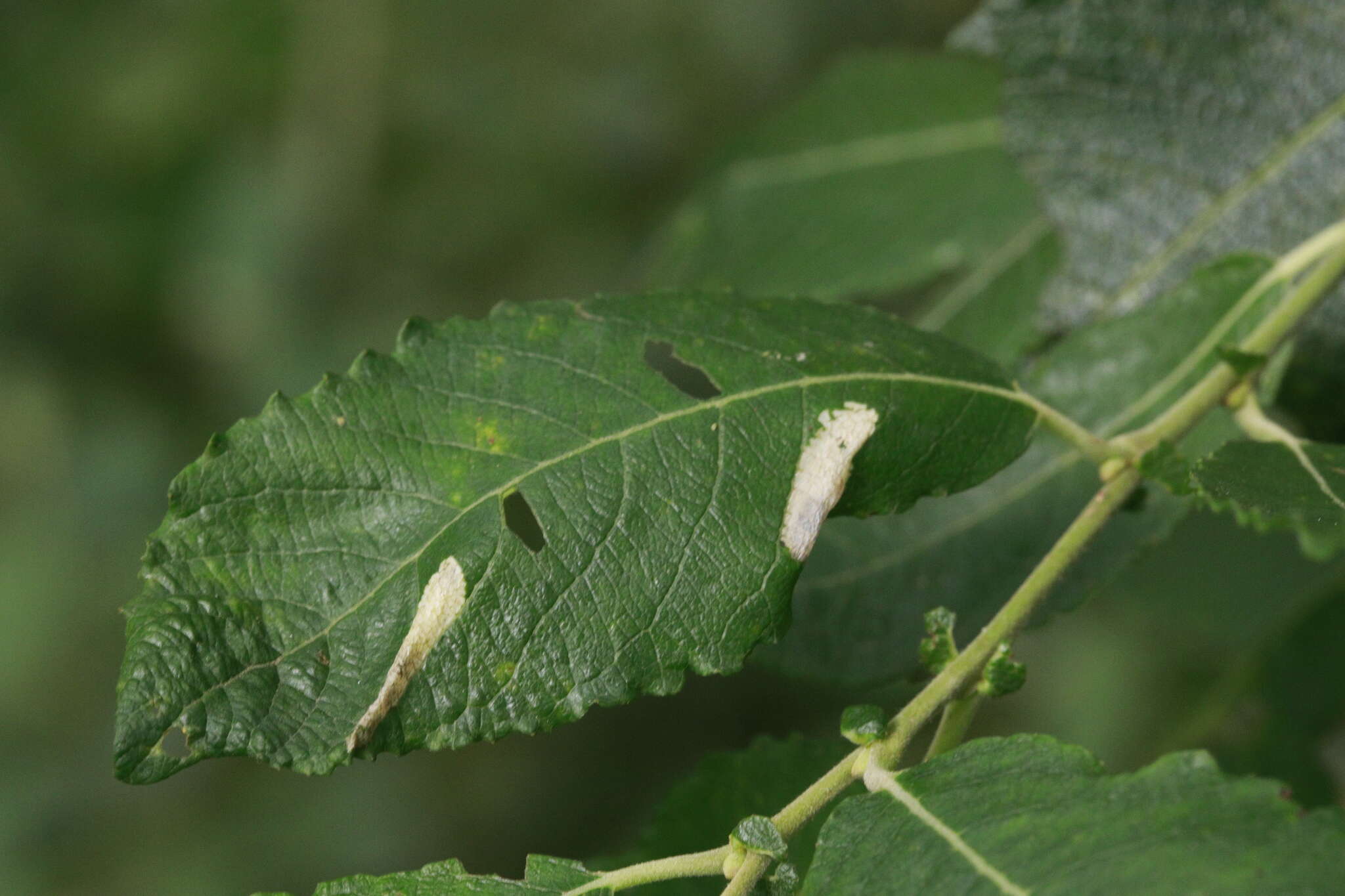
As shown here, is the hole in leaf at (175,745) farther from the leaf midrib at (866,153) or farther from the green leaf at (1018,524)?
the leaf midrib at (866,153)

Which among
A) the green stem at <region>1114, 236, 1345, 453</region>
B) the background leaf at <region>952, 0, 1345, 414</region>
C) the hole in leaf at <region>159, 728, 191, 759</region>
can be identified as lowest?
the green stem at <region>1114, 236, 1345, 453</region>

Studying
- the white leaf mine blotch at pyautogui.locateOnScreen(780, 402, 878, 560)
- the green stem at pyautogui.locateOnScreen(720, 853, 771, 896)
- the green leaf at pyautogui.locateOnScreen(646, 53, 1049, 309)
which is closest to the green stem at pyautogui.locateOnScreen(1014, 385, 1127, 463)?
the white leaf mine blotch at pyautogui.locateOnScreen(780, 402, 878, 560)

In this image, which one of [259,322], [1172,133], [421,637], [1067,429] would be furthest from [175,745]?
[259,322]

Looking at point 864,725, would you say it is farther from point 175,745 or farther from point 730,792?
point 175,745

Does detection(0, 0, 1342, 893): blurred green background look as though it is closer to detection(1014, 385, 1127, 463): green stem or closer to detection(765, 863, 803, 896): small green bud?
detection(1014, 385, 1127, 463): green stem

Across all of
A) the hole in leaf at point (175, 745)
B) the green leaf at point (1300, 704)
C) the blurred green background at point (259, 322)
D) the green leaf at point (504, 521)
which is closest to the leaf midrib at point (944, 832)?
the green leaf at point (504, 521)

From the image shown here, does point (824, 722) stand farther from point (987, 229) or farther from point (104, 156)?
point (104, 156)
